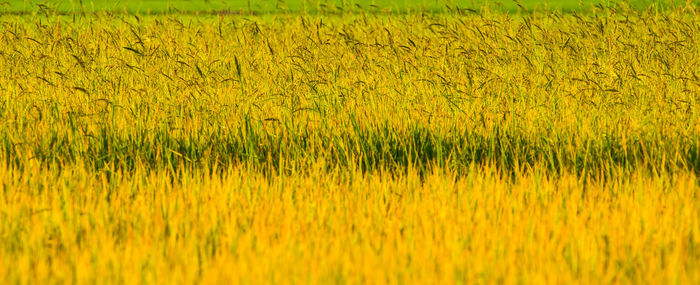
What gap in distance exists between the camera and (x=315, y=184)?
3623 mm

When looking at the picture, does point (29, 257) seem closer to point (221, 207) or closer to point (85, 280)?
point (85, 280)

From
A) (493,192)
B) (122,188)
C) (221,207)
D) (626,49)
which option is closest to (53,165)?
(122,188)

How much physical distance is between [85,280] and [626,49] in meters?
5.22

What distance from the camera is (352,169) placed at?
3.82 metres

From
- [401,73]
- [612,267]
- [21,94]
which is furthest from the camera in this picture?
[401,73]

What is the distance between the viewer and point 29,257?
262 centimetres

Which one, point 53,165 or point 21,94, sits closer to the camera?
point 53,165

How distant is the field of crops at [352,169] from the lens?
8.47 ft

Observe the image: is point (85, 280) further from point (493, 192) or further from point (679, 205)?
point (679, 205)

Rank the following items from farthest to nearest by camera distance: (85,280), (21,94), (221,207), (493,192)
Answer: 1. (21,94)
2. (493,192)
3. (221,207)
4. (85,280)

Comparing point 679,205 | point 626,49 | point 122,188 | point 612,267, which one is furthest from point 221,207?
point 626,49

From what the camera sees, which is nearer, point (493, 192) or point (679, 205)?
point (679, 205)

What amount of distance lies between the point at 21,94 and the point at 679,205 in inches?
143

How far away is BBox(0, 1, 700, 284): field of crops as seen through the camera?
102 inches
